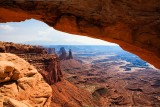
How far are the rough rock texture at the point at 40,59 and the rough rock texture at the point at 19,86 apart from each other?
1264 inches

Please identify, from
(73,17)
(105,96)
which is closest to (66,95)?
(105,96)

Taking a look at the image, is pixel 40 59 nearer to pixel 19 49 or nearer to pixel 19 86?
pixel 19 49

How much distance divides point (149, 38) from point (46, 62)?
4470cm

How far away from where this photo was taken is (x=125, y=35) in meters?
10.1

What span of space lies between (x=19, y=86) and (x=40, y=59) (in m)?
37.7

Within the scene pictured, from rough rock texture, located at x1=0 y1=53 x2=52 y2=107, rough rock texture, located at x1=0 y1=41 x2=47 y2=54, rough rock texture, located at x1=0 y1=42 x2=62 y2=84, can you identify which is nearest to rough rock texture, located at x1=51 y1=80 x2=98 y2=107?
rough rock texture, located at x1=0 y1=42 x2=62 y2=84

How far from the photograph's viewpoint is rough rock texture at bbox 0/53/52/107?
480 inches

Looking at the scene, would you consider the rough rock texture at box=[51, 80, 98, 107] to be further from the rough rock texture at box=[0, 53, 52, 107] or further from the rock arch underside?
the rock arch underside

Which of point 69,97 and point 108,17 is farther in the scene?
point 69,97

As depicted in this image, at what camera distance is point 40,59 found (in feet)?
165

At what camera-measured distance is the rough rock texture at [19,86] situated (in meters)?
12.2

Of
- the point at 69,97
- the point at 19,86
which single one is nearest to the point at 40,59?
the point at 69,97

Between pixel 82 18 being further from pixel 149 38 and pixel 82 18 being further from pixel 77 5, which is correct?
pixel 149 38

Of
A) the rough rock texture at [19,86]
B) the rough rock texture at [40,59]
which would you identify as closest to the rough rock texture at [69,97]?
the rough rock texture at [40,59]
